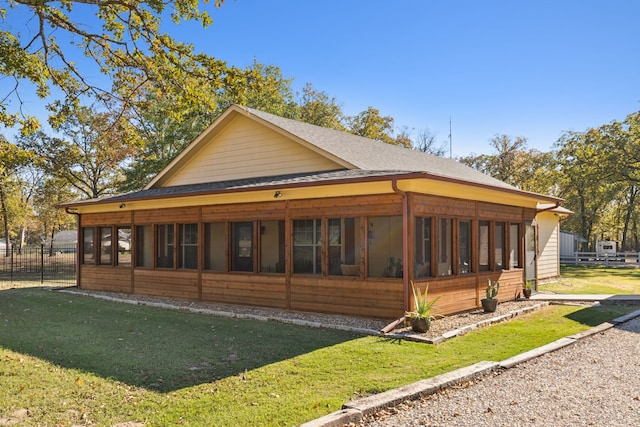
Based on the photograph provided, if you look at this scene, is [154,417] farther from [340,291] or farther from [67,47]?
[67,47]

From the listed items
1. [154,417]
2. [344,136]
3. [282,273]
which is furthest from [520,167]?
[154,417]

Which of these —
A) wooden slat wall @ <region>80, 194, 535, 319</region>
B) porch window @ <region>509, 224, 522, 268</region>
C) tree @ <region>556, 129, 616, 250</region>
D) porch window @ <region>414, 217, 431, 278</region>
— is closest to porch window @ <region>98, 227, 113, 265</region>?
wooden slat wall @ <region>80, 194, 535, 319</region>

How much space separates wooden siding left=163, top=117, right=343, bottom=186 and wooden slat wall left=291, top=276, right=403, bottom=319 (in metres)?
2.92

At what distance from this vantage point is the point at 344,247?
10.3 metres

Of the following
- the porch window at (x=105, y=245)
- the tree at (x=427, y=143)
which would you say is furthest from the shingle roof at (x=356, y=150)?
the tree at (x=427, y=143)

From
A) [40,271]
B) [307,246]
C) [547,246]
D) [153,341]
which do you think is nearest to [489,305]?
[307,246]

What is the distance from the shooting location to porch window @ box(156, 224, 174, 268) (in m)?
13.7

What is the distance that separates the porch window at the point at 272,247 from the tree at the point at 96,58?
3880mm

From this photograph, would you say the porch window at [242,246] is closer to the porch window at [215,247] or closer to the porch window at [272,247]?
the porch window at [272,247]

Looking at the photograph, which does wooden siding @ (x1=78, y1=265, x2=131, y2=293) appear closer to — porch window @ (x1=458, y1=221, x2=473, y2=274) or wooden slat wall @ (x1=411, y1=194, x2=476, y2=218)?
wooden slat wall @ (x1=411, y1=194, x2=476, y2=218)

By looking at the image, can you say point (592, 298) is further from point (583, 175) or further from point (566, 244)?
point (583, 175)

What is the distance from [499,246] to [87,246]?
13.1m

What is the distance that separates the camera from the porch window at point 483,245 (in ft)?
37.6

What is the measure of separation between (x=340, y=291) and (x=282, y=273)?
1780 millimetres
